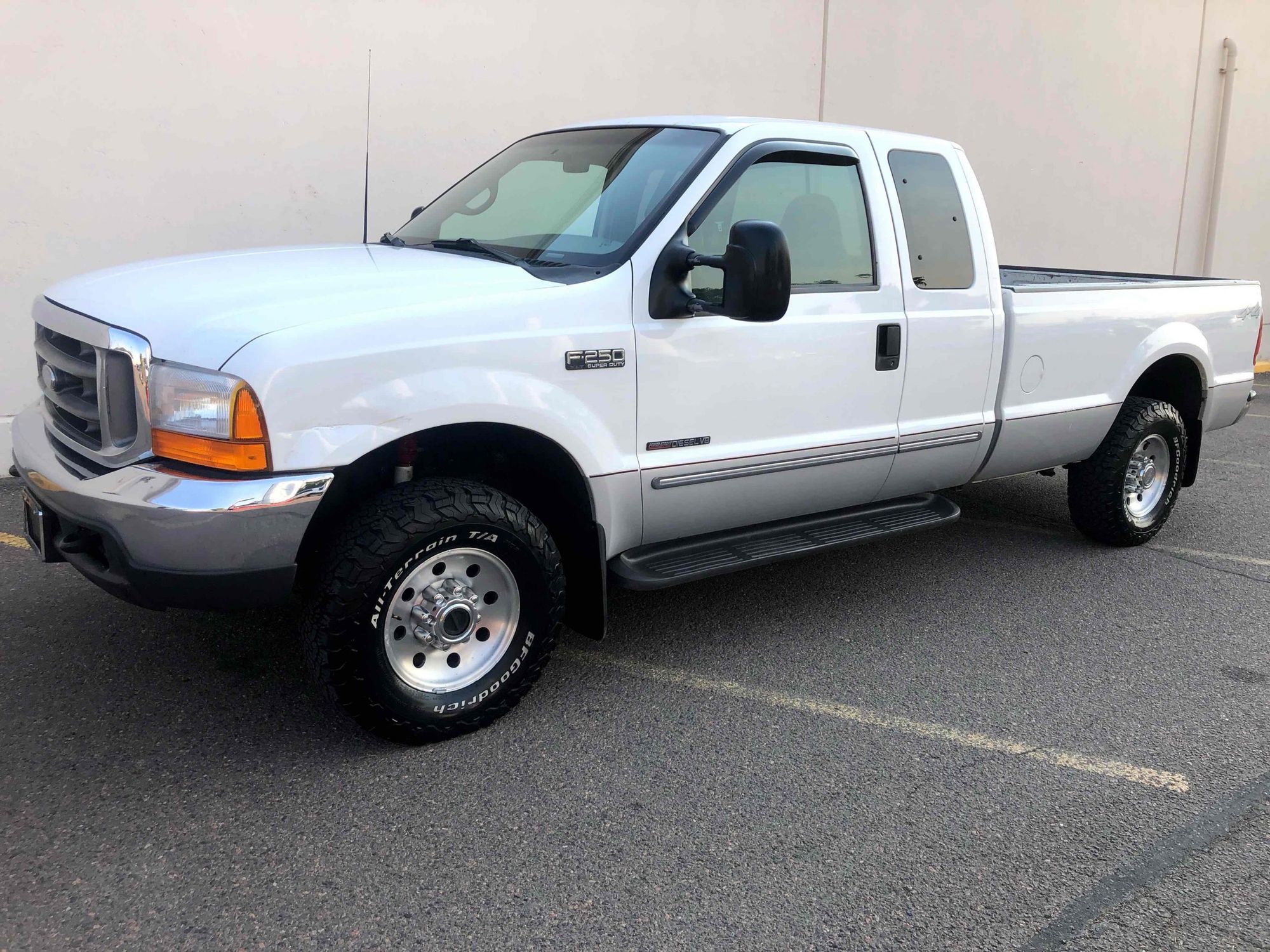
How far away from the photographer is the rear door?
439 cm

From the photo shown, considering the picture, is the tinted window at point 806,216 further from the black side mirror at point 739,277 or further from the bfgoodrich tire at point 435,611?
the bfgoodrich tire at point 435,611

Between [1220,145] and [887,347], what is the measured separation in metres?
11.9

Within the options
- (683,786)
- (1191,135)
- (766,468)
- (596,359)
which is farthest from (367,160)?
(1191,135)

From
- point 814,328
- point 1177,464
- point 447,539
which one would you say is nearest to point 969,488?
point 1177,464

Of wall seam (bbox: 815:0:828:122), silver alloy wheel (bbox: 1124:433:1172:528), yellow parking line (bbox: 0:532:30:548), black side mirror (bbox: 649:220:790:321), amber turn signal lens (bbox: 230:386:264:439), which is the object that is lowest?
yellow parking line (bbox: 0:532:30:548)

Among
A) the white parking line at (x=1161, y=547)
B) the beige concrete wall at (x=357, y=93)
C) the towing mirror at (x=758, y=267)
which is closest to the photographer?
the towing mirror at (x=758, y=267)

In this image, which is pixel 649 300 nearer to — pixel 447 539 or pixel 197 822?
pixel 447 539

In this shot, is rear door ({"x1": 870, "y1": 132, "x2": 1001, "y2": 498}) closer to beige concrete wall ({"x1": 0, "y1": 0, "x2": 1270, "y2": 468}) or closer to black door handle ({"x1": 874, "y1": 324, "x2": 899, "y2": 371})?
black door handle ({"x1": 874, "y1": 324, "x2": 899, "y2": 371})

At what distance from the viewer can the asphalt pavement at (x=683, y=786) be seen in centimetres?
261

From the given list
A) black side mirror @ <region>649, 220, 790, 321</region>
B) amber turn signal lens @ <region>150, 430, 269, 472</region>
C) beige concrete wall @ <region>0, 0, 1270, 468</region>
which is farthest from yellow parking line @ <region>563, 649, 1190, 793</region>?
beige concrete wall @ <region>0, 0, 1270, 468</region>

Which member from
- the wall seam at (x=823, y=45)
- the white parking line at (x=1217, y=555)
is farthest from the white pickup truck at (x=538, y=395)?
the wall seam at (x=823, y=45)

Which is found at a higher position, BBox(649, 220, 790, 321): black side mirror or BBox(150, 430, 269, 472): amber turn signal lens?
BBox(649, 220, 790, 321): black side mirror

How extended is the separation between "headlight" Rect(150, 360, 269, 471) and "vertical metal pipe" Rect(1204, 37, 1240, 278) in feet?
43.8

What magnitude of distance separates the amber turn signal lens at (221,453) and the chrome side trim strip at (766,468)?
4.48 feet
